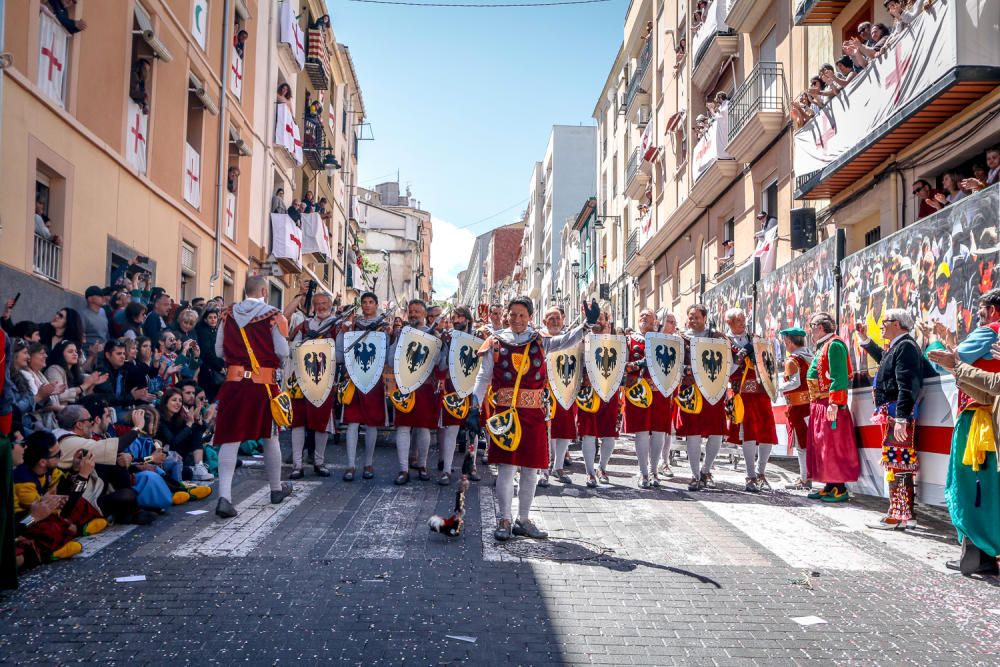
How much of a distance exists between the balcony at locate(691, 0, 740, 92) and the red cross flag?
14.8 m

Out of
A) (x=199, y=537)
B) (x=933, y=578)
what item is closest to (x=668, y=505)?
(x=933, y=578)

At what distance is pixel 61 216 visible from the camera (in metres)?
11.5

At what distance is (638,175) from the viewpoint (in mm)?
31078

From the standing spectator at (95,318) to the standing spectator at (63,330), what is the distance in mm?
1180

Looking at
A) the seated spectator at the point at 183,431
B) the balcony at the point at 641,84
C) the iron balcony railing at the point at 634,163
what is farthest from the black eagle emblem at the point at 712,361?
the balcony at the point at 641,84

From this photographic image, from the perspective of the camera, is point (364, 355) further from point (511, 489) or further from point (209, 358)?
point (511, 489)

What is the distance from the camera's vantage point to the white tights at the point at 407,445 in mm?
9320

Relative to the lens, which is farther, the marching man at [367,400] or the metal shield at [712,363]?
the marching man at [367,400]

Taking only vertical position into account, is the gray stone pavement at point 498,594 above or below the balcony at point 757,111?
below

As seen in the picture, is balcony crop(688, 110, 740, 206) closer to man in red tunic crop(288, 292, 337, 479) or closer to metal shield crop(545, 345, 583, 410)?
metal shield crop(545, 345, 583, 410)

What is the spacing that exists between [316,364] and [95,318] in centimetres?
283

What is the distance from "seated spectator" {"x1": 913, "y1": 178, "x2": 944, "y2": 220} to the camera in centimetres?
1161

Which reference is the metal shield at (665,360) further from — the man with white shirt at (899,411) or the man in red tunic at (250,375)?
the man in red tunic at (250,375)

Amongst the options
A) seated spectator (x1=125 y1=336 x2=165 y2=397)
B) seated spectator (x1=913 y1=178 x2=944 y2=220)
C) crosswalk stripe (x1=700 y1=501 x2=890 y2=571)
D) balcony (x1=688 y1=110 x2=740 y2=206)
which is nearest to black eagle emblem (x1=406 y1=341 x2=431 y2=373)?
seated spectator (x1=125 y1=336 x2=165 y2=397)
